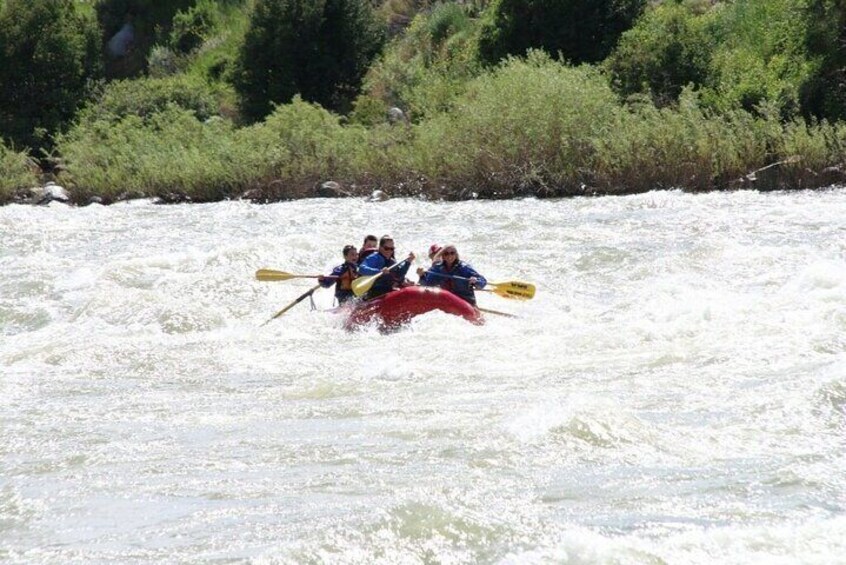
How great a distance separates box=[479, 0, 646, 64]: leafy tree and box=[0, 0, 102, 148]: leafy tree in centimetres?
1199

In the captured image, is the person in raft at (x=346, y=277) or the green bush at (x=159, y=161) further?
the green bush at (x=159, y=161)

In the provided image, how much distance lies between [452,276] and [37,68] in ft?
83.1

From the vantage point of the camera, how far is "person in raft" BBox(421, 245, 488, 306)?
37.8ft

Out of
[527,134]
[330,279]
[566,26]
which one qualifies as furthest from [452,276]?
[566,26]

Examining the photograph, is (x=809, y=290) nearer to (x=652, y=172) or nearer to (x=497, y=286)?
(x=497, y=286)

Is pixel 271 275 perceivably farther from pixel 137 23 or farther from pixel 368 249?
pixel 137 23

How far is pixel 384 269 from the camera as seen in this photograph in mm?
11391

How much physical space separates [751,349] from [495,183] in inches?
499

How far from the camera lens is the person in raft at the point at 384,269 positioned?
1149 centimetres

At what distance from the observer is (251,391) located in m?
8.25

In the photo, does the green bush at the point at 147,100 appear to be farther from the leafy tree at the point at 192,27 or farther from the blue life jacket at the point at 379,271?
the blue life jacket at the point at 379,271

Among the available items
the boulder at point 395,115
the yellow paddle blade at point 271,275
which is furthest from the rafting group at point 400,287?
the boulder at point 395,115

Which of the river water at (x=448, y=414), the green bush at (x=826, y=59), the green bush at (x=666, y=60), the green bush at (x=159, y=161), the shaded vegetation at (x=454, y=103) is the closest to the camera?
the river water at (x=448, y=414)

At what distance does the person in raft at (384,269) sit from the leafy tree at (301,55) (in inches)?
804
